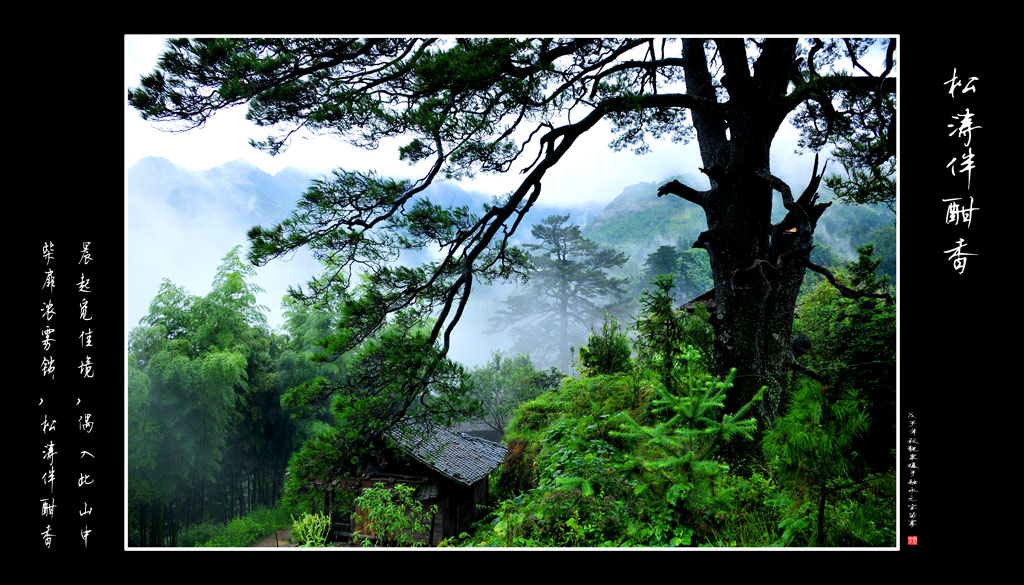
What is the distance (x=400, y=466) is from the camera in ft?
19.0

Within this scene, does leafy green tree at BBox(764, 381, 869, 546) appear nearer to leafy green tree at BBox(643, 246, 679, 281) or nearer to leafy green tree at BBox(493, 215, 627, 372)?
leafy green tree at BBox(493, 215, 627, 372)

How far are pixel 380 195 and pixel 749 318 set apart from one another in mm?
2443

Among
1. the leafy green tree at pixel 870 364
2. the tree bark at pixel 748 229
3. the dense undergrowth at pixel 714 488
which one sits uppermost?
the tree bark at pixel 748 229

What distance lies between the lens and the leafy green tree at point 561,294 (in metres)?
14.4

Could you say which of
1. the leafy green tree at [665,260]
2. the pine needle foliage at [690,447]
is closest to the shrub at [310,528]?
the pine needle foliage at [690,447]
